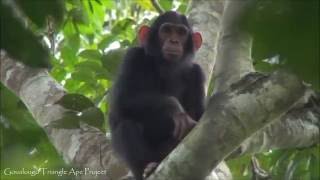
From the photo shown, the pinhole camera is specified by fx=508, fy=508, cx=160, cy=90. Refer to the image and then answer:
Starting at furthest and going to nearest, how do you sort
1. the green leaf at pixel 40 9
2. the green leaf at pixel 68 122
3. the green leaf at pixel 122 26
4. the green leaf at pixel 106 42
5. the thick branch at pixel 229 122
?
the green leaf at pixel 122 26 → the green leaf at pixel 106 42 → the green leaf at pixel 68 122 → the thick branch at pixel 229 122 → the green leaf at pixel 40 9

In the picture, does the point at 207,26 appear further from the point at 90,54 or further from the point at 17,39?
the point at 17,39

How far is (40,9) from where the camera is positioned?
0.71 metres

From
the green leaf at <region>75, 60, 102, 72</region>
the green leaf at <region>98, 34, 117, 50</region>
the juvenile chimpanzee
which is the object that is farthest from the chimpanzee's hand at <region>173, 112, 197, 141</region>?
the green leaf at <region>98, 34, 117, 50</region>

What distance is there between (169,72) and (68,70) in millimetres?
1216

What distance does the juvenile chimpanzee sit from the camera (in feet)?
10.3

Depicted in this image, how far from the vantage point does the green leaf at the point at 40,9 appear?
0.69 m

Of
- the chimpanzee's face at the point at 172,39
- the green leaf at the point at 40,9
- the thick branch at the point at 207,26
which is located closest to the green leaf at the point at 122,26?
the chimpanzee's face at the point at 172,39

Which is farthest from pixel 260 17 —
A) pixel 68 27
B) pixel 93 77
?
pixel 68 27

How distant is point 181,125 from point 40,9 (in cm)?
245

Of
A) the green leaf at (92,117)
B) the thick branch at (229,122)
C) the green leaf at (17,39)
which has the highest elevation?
the green leaf at (17,39)

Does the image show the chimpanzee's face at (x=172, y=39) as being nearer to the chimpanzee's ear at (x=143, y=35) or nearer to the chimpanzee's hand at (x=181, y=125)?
the chimpanzee's ear at (x=143, y=35)

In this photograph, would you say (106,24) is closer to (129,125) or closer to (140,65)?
(140,65)

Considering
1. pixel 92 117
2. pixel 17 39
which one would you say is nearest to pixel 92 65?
pixel 92 117

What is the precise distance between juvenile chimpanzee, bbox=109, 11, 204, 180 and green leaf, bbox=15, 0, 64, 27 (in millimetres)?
2257
